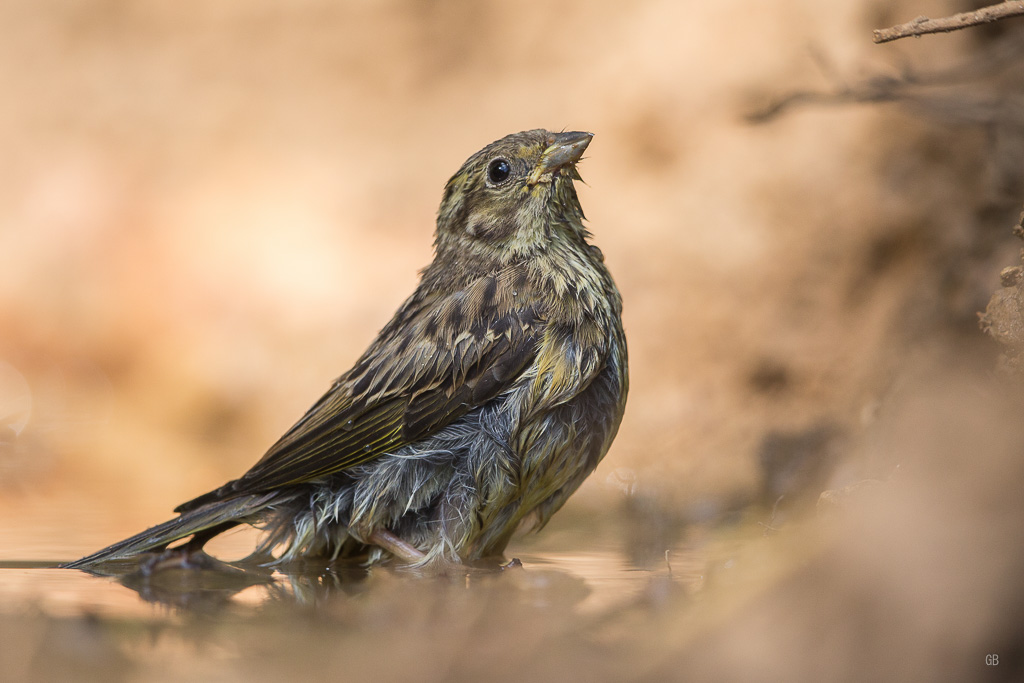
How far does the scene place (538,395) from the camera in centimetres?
307

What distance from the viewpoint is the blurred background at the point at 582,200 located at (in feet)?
14.8

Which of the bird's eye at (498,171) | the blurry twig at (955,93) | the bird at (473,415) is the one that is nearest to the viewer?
the bird at (473,415)

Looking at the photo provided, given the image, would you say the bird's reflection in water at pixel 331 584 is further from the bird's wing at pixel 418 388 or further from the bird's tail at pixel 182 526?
the bird's wing at pixel 418 388

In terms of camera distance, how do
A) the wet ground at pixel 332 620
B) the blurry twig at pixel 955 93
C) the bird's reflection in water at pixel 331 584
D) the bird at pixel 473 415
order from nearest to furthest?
the wet ground at pixel 332 620 → the bird's reflection in water at pixel 331 584 → the bird at pixel 473 415 → the blurry twig at pixel 955 93

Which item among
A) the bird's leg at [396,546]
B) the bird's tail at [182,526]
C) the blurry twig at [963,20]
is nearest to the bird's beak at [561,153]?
the blurry twig at [963,20]

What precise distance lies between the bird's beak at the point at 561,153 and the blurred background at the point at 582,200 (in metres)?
1.47

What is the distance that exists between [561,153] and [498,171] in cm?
25

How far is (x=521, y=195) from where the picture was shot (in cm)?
346

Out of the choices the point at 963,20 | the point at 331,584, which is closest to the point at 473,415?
the point at 331,584

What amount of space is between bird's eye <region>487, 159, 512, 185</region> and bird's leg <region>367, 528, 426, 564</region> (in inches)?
52.8

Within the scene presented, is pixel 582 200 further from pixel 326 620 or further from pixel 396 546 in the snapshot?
pixel 326 620

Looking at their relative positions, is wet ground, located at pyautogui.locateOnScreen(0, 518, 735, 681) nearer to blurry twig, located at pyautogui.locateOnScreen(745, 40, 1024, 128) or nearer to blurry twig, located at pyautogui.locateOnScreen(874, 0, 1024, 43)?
blurry twig, located at pyautogui.locateOnScreen(874, 0, 1024, 43)

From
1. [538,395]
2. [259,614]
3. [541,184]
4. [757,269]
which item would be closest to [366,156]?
[757,269]

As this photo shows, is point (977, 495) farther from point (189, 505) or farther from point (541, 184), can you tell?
point (189, 505)
